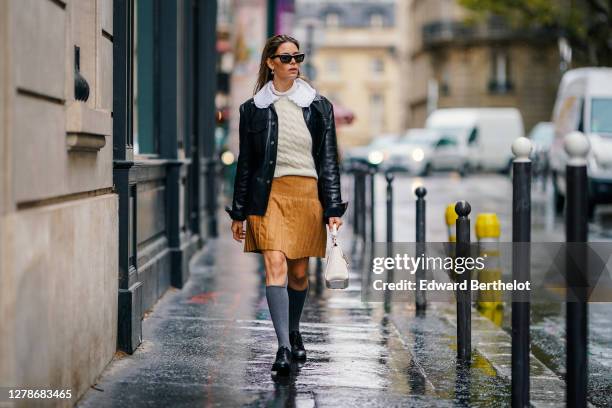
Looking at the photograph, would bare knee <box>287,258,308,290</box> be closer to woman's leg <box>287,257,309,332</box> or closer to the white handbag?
woman's leg <box>287,257,309,332</box>

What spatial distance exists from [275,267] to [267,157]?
618 millimetres

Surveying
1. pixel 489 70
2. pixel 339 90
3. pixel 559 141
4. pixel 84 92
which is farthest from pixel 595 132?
pixel 339 90

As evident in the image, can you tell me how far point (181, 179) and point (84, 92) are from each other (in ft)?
16.8

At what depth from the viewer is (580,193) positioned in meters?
4.87

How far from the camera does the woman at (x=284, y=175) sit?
6953mm

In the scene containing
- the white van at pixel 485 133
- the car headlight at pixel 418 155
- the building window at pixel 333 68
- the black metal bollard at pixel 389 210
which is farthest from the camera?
the building window at pixel 333 68

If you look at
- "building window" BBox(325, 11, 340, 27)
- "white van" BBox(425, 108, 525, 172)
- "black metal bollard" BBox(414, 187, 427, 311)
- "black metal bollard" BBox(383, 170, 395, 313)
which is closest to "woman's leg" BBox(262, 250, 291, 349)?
"black metal bollard" BBox(383, 170, 395, 313)

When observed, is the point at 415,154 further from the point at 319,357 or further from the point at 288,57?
the point at 288,57

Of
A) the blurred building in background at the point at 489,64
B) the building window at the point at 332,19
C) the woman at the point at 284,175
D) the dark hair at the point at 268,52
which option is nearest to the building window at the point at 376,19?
the building window at the point at 332,19

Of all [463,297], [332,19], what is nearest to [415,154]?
[463,297]

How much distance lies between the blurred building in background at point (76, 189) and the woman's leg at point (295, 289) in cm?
95

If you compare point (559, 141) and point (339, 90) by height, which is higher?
point (339, 90)

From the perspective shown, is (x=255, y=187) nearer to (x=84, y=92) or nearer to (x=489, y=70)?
(x=84, y=92)

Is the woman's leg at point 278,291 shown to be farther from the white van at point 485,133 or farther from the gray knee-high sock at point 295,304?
the white van at point 485,133
